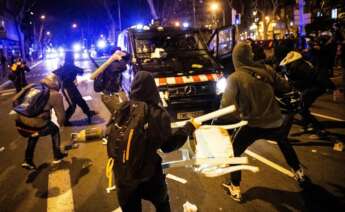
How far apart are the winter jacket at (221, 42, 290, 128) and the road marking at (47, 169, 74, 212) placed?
2532 mm

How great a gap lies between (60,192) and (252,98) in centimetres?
311

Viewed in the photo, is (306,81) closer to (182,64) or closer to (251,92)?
(182,64)

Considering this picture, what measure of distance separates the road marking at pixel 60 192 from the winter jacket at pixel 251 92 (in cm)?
253

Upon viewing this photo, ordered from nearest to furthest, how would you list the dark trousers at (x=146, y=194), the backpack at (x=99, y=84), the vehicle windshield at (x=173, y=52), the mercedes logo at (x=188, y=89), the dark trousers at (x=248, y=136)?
the dark trousers at (x=146, y=194), the dark trousers at (x=248, y=136), the backpack at (x=99, y=84), the mercedes logo at (x=188, y=89), the vehicle windshield at (x=173, y=52)

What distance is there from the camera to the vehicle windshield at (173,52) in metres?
8.38

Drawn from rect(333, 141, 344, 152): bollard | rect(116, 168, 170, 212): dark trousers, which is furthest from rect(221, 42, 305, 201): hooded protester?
rect(333, 141, 344, 152): bollard

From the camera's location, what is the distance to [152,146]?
273 centimetres

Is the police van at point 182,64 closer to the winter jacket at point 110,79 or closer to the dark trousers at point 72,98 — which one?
the winter jacket at point 110,79

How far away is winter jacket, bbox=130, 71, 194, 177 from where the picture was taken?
2.72 meters

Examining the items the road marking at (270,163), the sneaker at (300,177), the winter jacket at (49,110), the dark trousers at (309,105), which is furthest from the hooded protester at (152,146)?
the dark trousers at (309,105)

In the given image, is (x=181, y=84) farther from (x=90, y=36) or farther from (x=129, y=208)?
(x=90, y=36)

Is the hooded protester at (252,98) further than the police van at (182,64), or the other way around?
the police van at (182,64)

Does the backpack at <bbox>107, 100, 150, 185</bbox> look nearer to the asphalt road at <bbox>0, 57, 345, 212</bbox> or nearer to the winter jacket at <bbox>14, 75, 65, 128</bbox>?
the asphalt road at <bbox>0, 57, 345, 212</bbox>

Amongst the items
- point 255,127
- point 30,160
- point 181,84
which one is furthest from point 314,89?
point 30,160
